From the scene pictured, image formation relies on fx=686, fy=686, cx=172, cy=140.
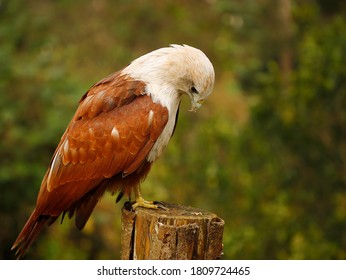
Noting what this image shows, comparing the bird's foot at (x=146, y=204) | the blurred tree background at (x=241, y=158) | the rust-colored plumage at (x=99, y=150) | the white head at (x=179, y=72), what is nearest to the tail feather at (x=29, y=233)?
the rust-colored plumage at (x=99, y=150)

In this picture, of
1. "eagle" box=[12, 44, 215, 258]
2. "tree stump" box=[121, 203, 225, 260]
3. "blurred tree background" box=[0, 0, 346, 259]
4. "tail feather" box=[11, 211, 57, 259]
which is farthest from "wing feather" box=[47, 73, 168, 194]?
"blurred tree background" box=[0, 0, 346, 259]

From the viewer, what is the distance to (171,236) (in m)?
4.36

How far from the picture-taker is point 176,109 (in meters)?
5.49

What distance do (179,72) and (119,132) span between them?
649mm

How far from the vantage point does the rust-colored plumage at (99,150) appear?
5.21 meters

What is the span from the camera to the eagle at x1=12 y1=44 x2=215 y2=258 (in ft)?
17.1

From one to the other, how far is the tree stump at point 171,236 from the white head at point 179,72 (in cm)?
101

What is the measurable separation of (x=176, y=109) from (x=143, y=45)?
1549cm

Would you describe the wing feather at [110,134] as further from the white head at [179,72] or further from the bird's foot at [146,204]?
the bird's foot at [146,204]

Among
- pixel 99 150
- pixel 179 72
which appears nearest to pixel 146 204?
pixel 99 150

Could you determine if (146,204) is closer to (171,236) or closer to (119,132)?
(119,132)
